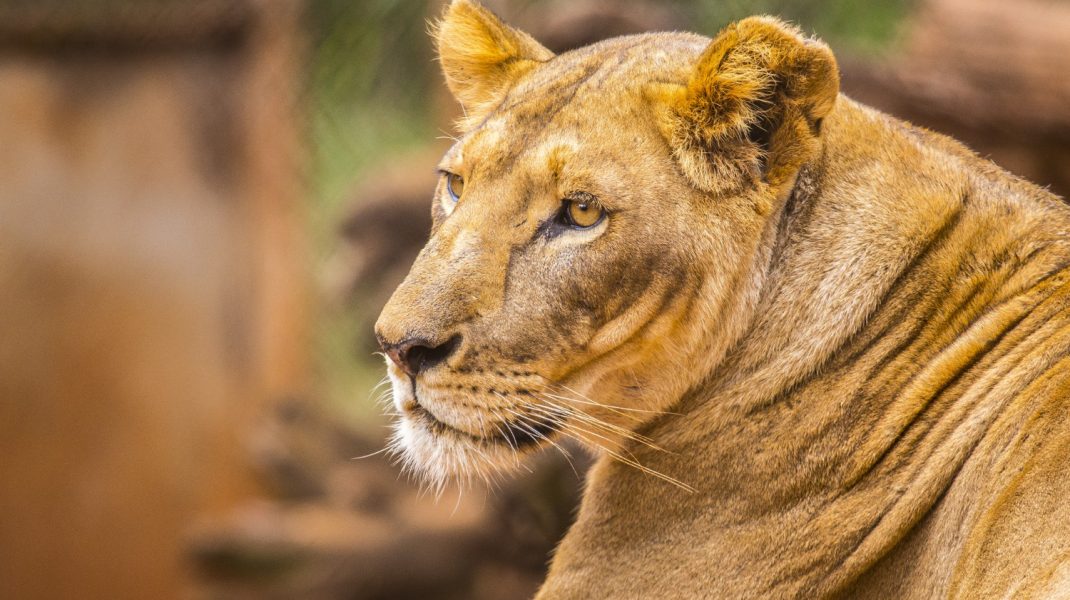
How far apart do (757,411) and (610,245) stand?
0.51m

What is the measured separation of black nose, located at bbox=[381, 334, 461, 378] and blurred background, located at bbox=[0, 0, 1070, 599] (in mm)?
3987

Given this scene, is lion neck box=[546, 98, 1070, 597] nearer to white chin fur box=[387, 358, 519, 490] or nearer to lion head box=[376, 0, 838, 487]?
lion head box=[376, 0, 838, 487]

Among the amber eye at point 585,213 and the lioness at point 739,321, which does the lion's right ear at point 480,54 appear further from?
the amber eye at point 585,213

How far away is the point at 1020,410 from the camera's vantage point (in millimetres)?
2520

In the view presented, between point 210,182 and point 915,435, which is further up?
point 210,182

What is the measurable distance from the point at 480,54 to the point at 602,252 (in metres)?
0.91

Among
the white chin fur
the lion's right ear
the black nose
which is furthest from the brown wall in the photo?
the black nose

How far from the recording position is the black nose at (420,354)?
2695mm

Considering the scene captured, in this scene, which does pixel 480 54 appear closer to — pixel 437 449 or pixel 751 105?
pixel 751 105

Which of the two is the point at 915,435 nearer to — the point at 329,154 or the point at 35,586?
the point at 329,154

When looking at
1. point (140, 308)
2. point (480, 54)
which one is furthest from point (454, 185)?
point (140, 308)

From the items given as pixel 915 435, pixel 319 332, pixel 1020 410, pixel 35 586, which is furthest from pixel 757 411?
pixel 35 586

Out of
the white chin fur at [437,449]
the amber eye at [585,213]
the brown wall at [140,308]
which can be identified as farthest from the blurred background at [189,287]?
the amber eye at [585,213]

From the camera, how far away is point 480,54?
3361mm
